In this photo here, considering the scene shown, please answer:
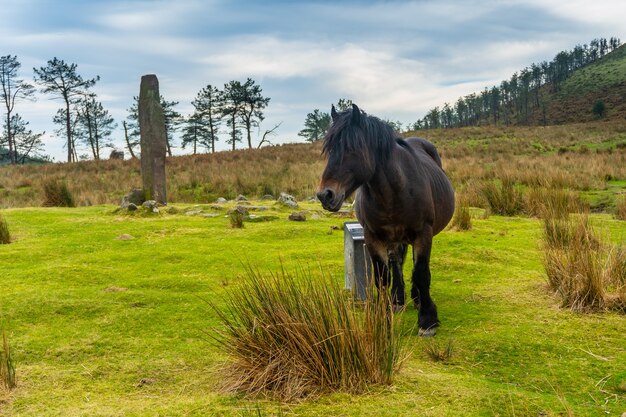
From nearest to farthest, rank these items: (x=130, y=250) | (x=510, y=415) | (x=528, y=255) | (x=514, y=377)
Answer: (x=510, y=415) < (x=514, y=377) < (x=528, y=255) < (x=130, y=250)

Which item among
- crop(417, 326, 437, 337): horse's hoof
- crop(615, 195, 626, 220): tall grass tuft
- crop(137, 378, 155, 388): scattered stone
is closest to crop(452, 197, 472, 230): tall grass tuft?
crop(615, 195, 626, 220): tall grass tuft

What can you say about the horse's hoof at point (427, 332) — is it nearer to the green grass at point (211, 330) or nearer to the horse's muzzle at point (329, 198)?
the green grass at point (211, 330)

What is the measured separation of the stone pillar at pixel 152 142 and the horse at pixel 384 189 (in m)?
8.60

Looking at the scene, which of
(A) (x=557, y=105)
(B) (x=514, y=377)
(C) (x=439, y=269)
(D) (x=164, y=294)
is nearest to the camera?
(B) (x=514, y=377)

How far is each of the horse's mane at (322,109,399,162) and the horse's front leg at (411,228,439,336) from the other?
0.82 m

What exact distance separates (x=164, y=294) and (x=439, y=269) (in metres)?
3.21

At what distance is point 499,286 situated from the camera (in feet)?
18.0

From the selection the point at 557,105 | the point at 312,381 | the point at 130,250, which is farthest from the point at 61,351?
the point at 557,105

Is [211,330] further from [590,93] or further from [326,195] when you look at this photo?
[590,93]

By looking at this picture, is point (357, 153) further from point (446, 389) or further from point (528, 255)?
point (528, 255)

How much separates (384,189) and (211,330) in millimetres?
1790

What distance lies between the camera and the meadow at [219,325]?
285 centimetres

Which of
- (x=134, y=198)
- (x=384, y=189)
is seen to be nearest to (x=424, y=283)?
(x=384, y=189)

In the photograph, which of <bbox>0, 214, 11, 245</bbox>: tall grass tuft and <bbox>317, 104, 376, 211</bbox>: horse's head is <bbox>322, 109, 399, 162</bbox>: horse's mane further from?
<bbox>0, 214, 11, 245</bbox>: tall grass tuft
